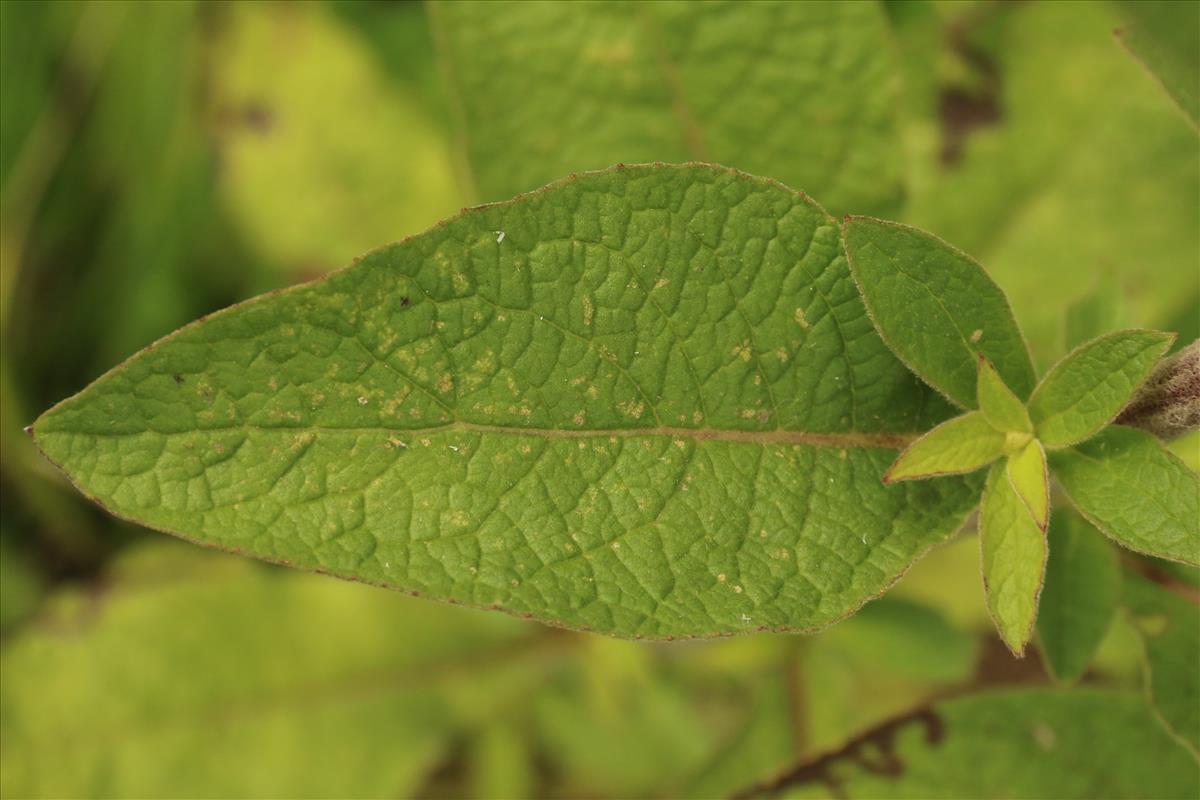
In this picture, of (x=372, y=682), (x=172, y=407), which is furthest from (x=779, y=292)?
(x=372, y=682)

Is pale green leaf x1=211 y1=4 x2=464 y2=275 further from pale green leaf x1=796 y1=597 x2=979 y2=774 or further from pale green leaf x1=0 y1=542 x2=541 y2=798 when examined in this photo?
pale green leaf x1=796 y1=597 x2=979 y2=774

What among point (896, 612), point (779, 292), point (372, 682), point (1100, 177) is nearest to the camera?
point (779, 292)

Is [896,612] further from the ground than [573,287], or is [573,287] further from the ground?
[573,287]

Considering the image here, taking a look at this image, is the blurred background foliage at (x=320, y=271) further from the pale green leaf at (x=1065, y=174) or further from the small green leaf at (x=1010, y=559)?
the small green leaf at (x=1010, y=559)

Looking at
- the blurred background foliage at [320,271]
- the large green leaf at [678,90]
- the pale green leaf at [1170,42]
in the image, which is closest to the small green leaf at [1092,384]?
the pale green leaf at [1170,42]

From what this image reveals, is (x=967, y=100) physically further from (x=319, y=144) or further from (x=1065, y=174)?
(x=319, y=144)

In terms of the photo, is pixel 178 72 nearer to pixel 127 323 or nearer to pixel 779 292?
pixel 127 323

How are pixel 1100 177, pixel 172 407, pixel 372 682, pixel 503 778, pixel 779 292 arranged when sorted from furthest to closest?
pixel 503 778
pixel 372 682
pixel 1100 177
pixel 779 292
pixel 172 407

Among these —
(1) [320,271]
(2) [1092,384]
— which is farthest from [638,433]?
(1) [320,271]

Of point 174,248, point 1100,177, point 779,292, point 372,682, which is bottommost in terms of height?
point 372,682
